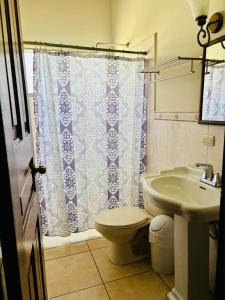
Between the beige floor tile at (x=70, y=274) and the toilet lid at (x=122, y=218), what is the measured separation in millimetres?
447

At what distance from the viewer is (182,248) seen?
4.56ft

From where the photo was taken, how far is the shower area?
196 centimetres

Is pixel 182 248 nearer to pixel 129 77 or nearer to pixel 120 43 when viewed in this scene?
pixel 129 77

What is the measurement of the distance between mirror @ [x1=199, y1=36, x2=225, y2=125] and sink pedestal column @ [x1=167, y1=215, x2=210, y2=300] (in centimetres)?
70

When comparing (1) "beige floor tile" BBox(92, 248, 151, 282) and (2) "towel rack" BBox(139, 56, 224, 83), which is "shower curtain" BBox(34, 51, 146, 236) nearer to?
(2) "towel rack" BBox(139, 56, 224, 83)

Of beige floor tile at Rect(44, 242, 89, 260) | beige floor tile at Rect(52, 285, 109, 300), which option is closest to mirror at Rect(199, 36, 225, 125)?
beige floor tile at Rect(52, 285, 109, 300)

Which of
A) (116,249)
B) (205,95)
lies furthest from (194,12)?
(116,249)

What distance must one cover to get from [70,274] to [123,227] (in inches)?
24.5

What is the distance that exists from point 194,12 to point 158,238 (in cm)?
163

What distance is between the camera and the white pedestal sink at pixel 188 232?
4.28 feet

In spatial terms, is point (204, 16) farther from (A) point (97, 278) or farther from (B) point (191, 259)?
(A) point (97, 278)

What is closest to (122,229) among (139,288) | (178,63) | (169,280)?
(139,288)

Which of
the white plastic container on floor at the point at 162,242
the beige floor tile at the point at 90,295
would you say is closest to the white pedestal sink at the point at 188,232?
the white plastic container on floor at the point at 162,242

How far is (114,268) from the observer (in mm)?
1902
